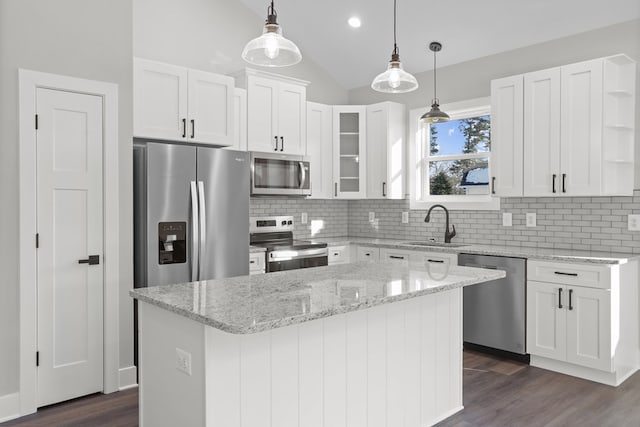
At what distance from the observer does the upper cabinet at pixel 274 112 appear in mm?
4629

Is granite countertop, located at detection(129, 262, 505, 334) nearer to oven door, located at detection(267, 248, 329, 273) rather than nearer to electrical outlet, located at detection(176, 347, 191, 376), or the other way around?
electrical outlet, located at detection(176, 347, 191, 376)

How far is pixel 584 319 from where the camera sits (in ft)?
11.8

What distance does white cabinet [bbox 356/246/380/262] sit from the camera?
502cm

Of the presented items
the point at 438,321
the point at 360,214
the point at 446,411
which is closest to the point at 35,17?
the point at 438,321

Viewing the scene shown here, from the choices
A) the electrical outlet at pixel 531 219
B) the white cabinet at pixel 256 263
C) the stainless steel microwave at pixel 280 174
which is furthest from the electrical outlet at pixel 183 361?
the electrical outlet at pixel 531 219

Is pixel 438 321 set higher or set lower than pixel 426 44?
lower

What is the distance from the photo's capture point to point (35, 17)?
3.11 m

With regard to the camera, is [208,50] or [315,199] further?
[315,199]

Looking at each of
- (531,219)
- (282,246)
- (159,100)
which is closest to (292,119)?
(282,246)

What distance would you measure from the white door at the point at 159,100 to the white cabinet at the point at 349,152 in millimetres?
1920

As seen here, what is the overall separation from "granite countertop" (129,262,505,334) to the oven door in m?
1.50

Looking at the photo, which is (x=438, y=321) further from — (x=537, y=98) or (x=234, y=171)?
(x=537, y=98)

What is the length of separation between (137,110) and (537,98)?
3204 mm

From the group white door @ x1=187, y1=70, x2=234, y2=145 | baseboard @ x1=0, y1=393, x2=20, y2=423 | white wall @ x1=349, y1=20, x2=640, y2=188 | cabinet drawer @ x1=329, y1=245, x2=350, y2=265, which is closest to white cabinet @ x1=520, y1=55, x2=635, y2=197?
white wall @ x1=349, y1=20, x2=640, y2=188
